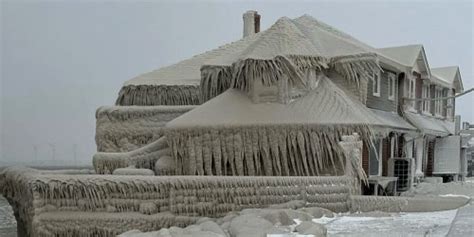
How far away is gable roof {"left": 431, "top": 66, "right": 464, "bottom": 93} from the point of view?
2831cm

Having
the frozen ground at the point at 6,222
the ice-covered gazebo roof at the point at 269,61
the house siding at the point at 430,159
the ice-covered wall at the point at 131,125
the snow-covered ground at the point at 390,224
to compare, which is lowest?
the frozen ground at the point at 6,222

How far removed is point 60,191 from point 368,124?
905cm

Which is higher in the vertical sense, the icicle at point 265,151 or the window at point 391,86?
the window at point 391,86

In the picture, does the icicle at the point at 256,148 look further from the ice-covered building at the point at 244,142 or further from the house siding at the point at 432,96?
the house siding at the point at 432,96

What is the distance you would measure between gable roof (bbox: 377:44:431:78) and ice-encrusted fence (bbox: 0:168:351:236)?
32.6 feet

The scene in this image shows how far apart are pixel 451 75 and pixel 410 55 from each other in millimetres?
8244

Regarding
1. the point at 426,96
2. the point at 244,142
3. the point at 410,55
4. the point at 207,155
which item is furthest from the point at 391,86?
the point at 207,155

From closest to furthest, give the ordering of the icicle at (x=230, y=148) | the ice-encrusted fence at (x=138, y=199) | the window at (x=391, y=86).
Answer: the ice-encrusted fence at (x=138, y=199) < the icicle at (x=230, y=148) < the window at (x=391, y=86)

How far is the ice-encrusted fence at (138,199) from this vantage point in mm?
13070

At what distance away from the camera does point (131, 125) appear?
69.5 ft

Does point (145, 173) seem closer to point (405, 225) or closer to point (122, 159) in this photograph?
point (122, 159)

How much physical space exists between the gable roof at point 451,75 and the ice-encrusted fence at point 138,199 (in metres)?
17.6

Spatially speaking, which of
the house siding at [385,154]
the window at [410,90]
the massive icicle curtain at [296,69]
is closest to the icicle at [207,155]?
the massive icicle curtain at [296,69]

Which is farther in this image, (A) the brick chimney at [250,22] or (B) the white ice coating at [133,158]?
(A) the brick chimney at [250,22]
